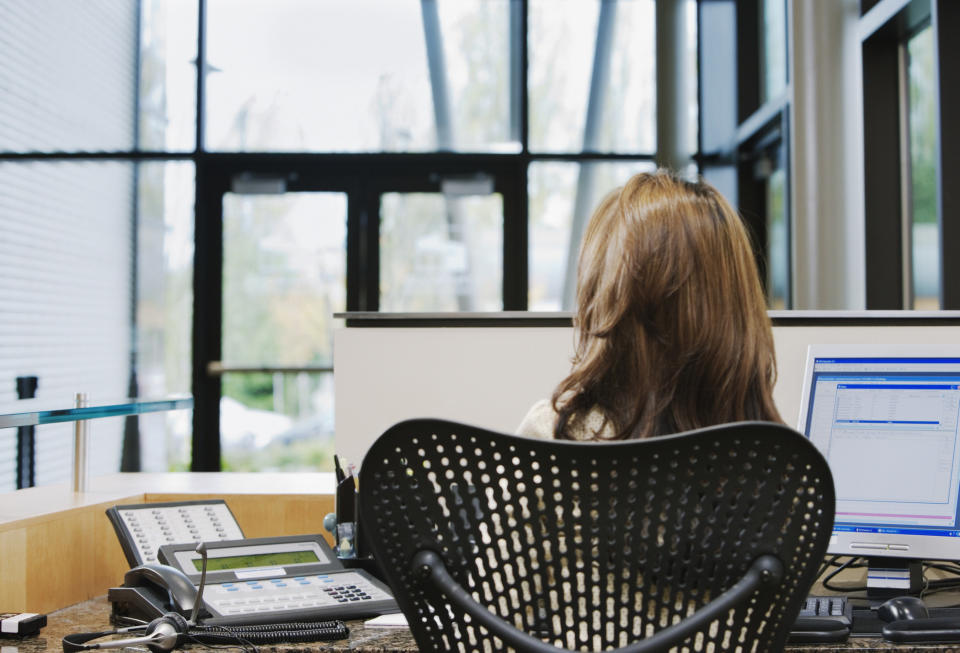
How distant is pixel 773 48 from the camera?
3.96 meters

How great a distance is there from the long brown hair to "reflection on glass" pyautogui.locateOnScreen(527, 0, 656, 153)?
11.3ft

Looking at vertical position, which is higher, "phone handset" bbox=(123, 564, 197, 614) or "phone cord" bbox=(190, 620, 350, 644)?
"phone handset" bbox=(123, 564, 197, 614)

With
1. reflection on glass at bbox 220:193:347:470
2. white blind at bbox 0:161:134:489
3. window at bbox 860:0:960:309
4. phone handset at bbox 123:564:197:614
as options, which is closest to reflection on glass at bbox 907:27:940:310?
window at bbox 860:0:960:309

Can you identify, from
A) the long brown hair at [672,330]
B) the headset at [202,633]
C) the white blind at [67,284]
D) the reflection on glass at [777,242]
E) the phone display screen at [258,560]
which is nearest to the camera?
the long brown hair at [672,330]

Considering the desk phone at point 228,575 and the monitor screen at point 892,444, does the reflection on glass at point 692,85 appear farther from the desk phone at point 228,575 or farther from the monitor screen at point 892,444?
the desk phone at point 228,575

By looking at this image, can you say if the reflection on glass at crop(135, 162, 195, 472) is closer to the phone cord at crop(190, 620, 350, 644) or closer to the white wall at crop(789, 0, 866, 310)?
the white wall at crop(789, 0, 866, 310)

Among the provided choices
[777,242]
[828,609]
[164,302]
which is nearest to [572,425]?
[828,609]

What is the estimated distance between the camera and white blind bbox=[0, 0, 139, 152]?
430 centimetres

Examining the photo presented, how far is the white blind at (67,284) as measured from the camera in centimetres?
418

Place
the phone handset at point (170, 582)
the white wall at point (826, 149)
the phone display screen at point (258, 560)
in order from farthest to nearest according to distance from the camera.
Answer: the white wall at point (826, 149), the phone display screen at point (258, 560), the phone handset at point (170, 582)

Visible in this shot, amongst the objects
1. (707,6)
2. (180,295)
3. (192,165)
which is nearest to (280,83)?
(192,165)

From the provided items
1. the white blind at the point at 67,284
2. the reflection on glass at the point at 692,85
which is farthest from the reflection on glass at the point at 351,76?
the reflection on glass at the point at 692,85

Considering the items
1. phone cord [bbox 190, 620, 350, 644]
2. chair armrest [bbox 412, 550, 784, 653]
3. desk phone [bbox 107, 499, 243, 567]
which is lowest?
phone cord [bbox 190, 620, 350, 644]

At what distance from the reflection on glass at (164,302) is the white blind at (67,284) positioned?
0.31 feet
